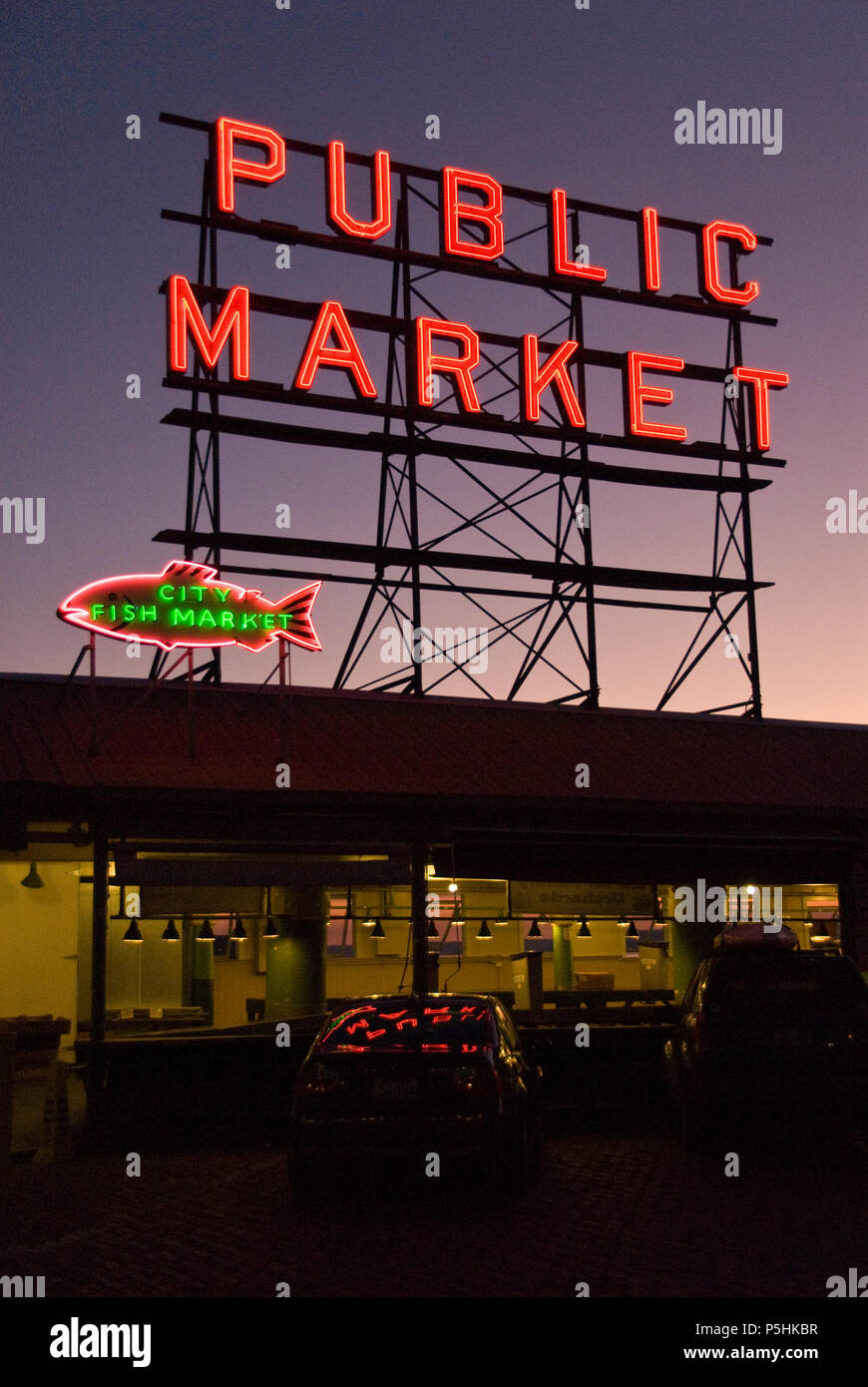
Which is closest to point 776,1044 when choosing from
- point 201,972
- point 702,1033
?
point 702,1033

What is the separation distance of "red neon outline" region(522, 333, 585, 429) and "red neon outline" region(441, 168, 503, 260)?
179 cm

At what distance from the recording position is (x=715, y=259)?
26312 mm

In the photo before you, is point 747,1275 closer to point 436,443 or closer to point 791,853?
point 791,853

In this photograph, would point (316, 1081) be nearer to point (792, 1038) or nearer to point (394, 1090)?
point (394, 1090)

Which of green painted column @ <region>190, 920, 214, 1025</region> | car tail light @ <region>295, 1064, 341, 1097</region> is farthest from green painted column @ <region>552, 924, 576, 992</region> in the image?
car tail light @ <region>295, 1064, 341, 1097</region>

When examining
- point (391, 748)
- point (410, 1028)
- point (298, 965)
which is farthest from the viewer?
point (391, 748)

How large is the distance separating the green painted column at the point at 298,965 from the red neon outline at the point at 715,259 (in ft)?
50.7

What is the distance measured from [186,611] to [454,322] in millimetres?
9103

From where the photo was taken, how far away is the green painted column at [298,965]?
16953 mm

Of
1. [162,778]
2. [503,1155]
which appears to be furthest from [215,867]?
[503,1155]

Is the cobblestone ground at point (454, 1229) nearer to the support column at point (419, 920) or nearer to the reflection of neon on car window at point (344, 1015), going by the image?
the reflection of neon on car window at point (344, 1015)

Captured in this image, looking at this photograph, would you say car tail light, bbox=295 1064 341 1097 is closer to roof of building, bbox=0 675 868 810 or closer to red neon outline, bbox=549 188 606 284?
roof of building, bbox=0 675 868 810

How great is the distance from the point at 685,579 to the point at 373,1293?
18.6 m

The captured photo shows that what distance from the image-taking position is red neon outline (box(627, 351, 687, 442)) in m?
24.5
